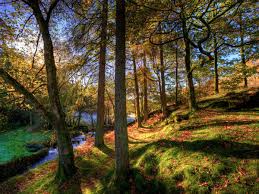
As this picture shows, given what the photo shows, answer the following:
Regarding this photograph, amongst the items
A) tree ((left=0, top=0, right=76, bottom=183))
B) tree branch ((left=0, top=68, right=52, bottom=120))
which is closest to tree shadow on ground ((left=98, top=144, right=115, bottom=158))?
tree ((left=0, top=0, right=76, bottom=183))

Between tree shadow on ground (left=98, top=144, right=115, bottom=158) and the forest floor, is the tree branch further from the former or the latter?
tree shadow on ground (left=98, top=144, right=115, bottom=158)

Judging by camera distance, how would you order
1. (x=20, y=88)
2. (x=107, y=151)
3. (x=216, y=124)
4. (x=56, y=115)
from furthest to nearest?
1. (x=107, y=151)
2. (x=216, y=124)
3. (x=56, y=115)
4. (x=20, y=88)

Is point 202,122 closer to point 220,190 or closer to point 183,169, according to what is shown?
point 183,169

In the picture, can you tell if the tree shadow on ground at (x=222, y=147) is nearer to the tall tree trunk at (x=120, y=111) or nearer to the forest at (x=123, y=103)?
the forest at (x=123, y=103)

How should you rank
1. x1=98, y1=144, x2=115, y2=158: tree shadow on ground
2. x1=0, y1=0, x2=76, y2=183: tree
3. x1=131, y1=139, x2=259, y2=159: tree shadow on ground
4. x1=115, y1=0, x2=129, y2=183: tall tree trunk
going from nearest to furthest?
1. x1=131, y1=139, x2=259, y2=159: tree shadow on ground
2. x1=115, y1=0, x2=129, y2=183: tall tree trunk
3. x1=0, y1=0, x2=76, y2=183: tree
4. x1=98, y1=144, x2=115, y2=158: tree shadow on ground

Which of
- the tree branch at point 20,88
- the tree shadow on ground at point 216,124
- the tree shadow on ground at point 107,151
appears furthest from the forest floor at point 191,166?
the tree branch at point 20,88

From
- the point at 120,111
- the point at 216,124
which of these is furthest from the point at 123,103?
the point at 216,124

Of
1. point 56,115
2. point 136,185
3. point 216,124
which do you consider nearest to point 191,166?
point 136,185

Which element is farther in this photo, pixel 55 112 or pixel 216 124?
pixel 216 124

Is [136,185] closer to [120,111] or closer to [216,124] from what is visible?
[120,111]

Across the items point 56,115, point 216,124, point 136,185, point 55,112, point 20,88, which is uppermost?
point 20,88

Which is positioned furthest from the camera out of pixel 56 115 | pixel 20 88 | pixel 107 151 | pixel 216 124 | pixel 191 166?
pixel 107 151

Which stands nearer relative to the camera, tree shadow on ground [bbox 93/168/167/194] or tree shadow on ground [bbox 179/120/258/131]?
tree shadow on ground [bbox 93/168/167/194]

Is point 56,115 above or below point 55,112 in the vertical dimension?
below
